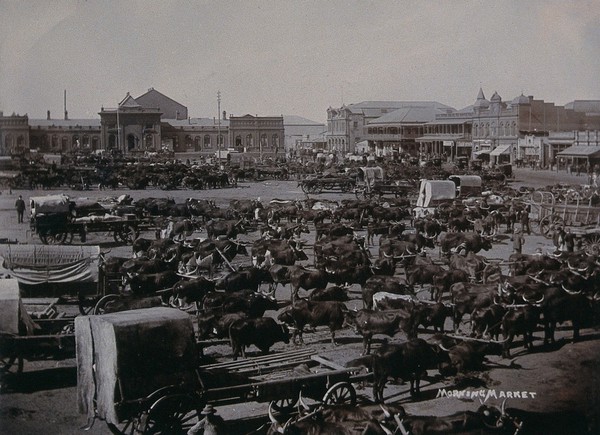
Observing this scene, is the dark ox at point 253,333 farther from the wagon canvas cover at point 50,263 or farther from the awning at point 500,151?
the awning at point 500,151

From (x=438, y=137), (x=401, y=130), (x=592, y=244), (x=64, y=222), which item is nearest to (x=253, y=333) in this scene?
(x=592, y=244)

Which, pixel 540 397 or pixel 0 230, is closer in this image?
pixel 540 397

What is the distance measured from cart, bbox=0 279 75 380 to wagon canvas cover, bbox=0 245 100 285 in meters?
2.06

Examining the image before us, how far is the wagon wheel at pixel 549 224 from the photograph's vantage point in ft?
83.8

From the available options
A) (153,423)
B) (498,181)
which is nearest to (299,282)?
(153,423)

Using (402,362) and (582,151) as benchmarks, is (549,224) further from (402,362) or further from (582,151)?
(582,151)

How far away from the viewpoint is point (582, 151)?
51188 millimetres

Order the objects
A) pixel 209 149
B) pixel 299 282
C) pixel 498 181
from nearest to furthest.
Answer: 1. pixel 299 282
2. pixel 498 181
3. pixel 209 149

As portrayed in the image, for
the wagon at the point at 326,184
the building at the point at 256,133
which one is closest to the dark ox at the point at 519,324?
the wagon at the point at 326,184

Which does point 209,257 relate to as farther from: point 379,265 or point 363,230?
point 363,230

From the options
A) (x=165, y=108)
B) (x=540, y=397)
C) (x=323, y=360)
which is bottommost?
(x=540, y=397)

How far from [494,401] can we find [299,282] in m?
6.83

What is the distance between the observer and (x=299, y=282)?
16672 millimetres

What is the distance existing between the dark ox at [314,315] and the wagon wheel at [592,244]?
909 cm
